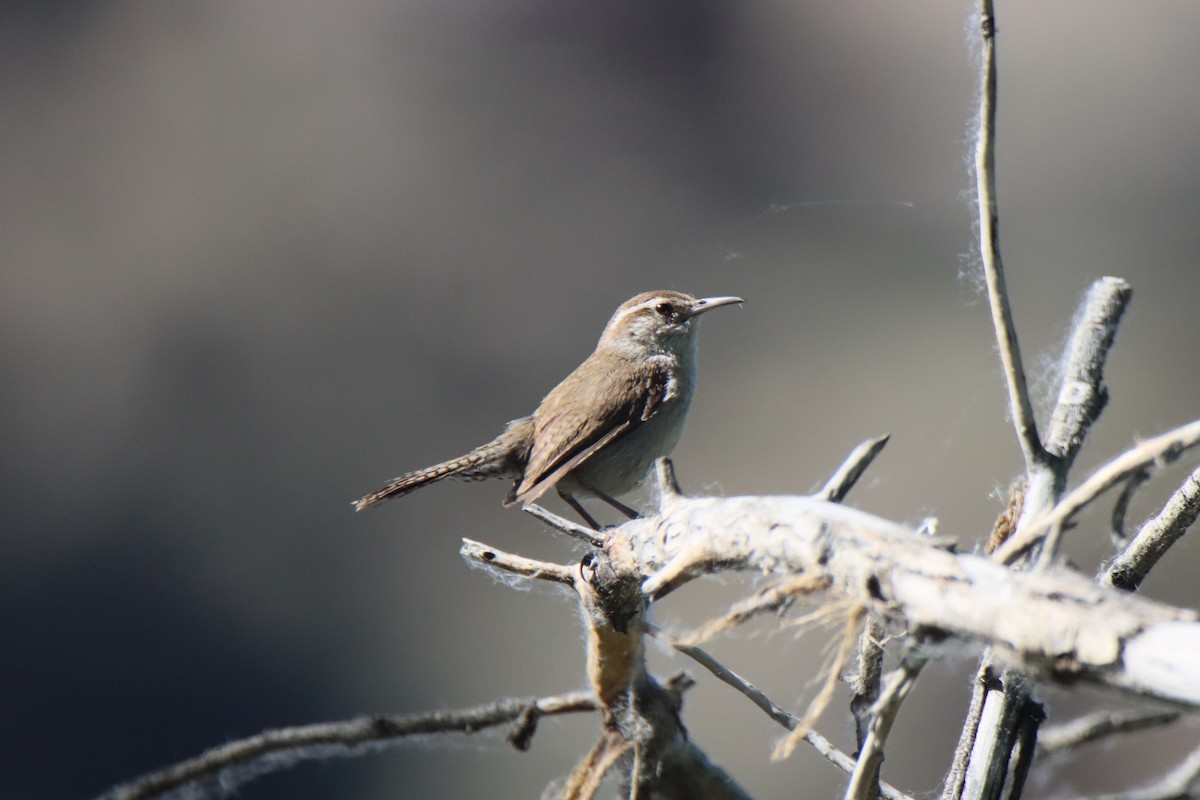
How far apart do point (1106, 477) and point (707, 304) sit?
2.94 m

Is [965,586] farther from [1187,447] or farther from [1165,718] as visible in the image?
[1165,718]

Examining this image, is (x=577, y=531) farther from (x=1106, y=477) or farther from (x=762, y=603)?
(x=1106, y=477)

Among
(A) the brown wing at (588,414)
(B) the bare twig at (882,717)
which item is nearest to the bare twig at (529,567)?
(B) the bare twig at (882,717)

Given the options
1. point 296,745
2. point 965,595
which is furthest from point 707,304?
point 965,595

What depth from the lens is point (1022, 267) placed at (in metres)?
10.0

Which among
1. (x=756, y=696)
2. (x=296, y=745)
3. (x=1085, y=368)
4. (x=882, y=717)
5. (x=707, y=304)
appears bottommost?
(x=296, y=745)

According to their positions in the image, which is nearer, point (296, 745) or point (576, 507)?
point (296, 745)

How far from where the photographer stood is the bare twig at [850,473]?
141cm

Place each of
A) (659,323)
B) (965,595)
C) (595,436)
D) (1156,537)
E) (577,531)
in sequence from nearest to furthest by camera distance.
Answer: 1. (965,595)
2. (1156,537)
3. (577,531)
4. (595,436)
5. (659,323)

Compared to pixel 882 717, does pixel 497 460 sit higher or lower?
lower

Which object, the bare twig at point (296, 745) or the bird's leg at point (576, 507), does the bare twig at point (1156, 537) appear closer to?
the bare twig at point (296, 745)

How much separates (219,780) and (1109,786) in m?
7.86

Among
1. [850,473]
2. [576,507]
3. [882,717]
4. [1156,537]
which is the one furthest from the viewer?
[576,507]

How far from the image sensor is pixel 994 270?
5.01ft
